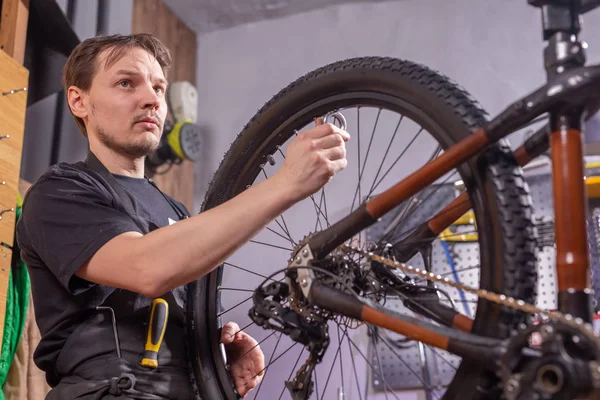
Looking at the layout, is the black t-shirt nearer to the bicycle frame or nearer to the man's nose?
the man's nose

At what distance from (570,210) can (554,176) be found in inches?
1.6

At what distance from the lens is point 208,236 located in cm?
85

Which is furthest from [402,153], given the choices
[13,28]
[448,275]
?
[448,275]

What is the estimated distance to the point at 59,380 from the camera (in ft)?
3.51

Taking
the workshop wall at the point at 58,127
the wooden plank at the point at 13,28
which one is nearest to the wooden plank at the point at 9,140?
the wooden plank at the point at 13,28

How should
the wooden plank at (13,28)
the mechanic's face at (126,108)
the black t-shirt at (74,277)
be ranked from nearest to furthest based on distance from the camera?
the black t-shirt at (74,277) → the mechanic's face at (126,108) → the wooden plank at (13,28)

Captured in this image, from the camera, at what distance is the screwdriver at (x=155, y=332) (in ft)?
3.30

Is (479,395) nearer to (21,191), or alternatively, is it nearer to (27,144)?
(21,191)

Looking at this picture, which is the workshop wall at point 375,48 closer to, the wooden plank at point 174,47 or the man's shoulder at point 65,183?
the wooden plank at point 174,47

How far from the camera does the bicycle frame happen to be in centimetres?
70

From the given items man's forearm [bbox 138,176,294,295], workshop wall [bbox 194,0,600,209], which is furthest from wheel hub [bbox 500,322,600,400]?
workshop wall [bbox 194,0,600,209]

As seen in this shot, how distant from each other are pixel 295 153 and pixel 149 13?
2415 mm

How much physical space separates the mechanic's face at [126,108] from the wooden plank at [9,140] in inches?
21.8

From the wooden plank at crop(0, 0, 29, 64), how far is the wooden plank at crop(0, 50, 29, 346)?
0.35 ft
